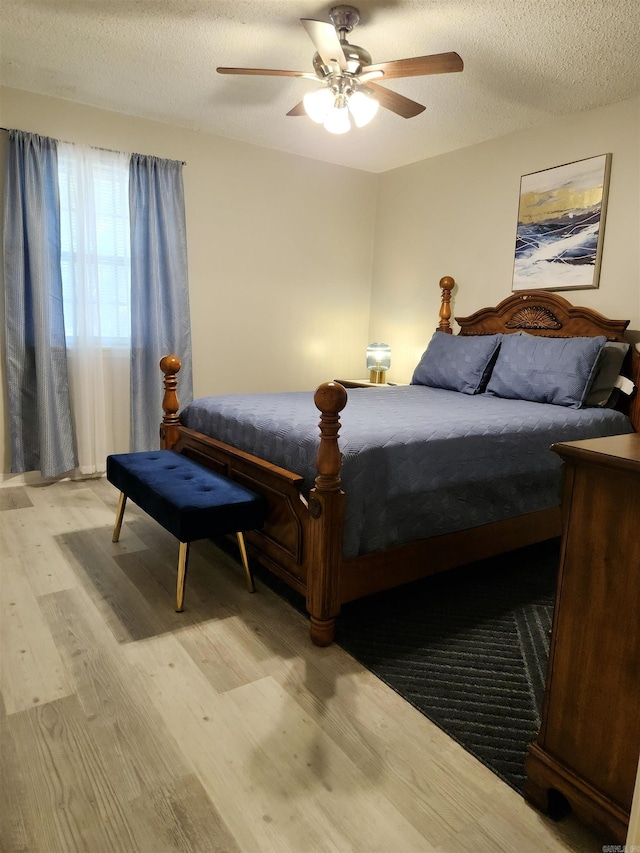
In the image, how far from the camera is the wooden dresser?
43.8 inches

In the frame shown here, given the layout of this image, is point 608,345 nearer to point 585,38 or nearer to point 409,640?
point 585,38

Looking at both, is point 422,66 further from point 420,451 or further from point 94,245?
point 94,245

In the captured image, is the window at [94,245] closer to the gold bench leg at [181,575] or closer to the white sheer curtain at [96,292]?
the white sheer curtain at [96,292]

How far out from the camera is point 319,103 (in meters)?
2.65

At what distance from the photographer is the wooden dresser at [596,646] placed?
1113mm

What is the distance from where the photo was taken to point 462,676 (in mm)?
1837

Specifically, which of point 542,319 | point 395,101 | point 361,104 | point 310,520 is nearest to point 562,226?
point 542,319

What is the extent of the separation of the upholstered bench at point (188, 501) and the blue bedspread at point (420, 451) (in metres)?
0.22

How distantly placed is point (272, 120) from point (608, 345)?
8.75 feet

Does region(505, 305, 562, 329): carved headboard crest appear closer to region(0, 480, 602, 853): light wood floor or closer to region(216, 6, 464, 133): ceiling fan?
region(216, 6, 464, 133): ceiling fan

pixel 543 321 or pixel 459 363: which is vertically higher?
pixel 543 321

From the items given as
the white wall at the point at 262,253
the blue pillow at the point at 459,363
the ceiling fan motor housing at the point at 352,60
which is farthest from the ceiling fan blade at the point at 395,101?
the white wall at the point at 262,253

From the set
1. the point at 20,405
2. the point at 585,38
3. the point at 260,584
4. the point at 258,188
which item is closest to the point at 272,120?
the point at 258,188

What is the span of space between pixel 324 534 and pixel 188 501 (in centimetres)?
57
